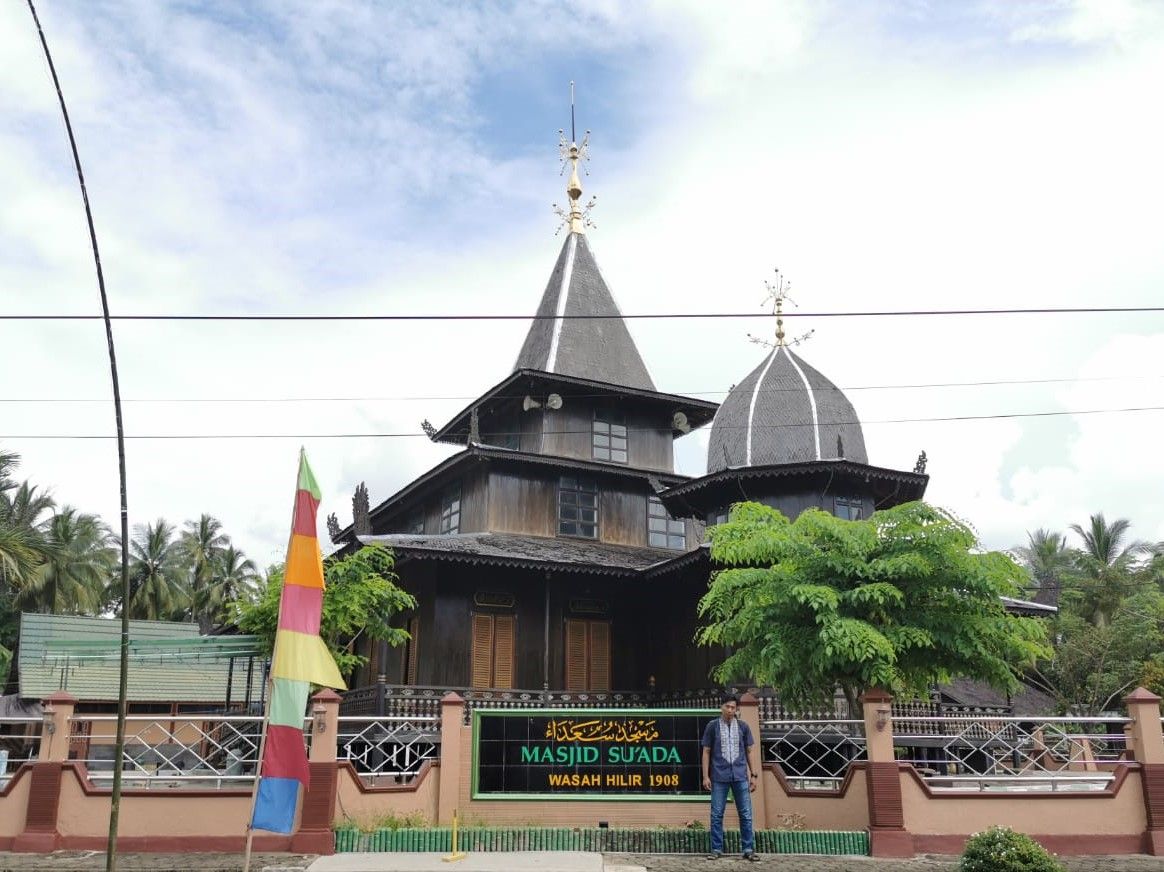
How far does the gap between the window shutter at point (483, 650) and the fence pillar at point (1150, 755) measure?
46.4ft

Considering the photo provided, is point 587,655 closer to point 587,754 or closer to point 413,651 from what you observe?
point 413,651

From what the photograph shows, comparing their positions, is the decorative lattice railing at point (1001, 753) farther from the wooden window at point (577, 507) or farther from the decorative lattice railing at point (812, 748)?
the wooden window at point (577, 507)

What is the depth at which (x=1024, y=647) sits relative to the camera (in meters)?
16.0

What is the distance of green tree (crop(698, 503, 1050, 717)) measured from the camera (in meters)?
15.8

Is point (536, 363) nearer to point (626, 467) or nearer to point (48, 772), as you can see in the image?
point (626, 467)

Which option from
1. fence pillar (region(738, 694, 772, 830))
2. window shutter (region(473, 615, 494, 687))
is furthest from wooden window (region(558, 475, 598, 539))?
fence pillar (region(738, 694, 772, 830))

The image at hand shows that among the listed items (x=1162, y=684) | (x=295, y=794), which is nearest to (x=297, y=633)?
(x=295, y=794)

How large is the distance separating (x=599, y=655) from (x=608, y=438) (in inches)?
251

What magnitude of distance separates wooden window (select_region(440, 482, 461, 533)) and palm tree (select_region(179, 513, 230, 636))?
1443 inches

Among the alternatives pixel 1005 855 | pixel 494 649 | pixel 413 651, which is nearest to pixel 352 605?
pixel 413 651

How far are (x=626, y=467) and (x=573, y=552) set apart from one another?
3.81 meters

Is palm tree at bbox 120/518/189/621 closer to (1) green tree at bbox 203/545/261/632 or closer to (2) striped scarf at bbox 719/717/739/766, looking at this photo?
(1) green tree at bbox 203/545/261/632

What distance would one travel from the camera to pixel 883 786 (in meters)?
13.0

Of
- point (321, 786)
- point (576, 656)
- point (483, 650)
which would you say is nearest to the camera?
point (321, 786)
